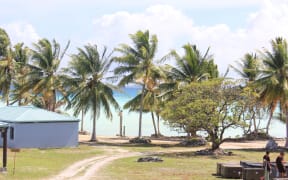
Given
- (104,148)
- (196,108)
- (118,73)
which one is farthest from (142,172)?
(118,73)

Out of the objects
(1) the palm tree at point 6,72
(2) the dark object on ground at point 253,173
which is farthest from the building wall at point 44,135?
(2) the dark object on ground at point 253,173

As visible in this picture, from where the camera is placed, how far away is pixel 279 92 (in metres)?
44.1

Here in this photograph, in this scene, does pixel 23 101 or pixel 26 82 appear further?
pixel 23 101

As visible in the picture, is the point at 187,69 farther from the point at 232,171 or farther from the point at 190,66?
the point at 232,171

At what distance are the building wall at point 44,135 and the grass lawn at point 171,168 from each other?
9432 millimetres

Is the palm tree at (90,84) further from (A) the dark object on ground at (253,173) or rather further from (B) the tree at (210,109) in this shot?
(A) the dark object on ground at (253,173)

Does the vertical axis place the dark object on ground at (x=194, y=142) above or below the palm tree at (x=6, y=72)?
below

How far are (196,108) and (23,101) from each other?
29.6 metres

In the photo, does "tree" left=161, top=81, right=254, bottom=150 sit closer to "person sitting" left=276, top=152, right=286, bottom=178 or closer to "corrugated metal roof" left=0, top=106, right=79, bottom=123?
"corrugated metal roof" left=0, top=106, right=79, bottom=123

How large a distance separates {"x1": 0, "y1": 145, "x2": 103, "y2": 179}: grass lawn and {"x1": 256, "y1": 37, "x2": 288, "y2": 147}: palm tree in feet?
49.2

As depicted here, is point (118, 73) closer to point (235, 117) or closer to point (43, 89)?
point (43, 89)

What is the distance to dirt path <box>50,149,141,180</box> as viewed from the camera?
84.3 feet

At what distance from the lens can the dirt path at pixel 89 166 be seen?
25703mm

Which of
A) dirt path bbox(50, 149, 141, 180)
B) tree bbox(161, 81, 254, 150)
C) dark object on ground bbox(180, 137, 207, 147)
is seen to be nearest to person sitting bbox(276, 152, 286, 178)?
dirt path bbox(50, 149, 141, 180)
